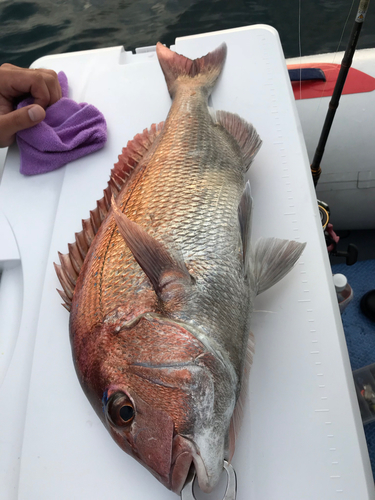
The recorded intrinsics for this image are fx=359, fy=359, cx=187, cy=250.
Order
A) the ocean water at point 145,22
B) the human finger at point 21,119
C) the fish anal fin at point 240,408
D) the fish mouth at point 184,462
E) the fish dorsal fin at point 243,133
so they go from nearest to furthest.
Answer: the fish mouth at point 184,462 < the fish anal fin at point 240,408 < the fish dorsal fin at point 243,133 < the human finger at point 21,119 < the ocean water at point 145,22

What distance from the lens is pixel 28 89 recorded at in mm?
1336

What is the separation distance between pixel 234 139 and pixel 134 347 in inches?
29.8

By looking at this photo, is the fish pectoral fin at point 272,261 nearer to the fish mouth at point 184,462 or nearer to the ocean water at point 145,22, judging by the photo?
the fish mouth at point 184,462

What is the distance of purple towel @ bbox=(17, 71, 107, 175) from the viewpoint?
1.28 metres

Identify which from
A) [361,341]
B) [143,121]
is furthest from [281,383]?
[143,121]

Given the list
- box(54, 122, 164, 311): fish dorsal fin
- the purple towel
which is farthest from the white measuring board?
box(54, 122, 164, 311): fish dorsal fin

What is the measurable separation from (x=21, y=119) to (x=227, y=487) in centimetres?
124

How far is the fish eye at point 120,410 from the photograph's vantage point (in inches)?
25.0

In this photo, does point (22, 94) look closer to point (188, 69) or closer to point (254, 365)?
point (188, 69)

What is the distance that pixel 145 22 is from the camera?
11.1 ft

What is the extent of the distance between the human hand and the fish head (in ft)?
3.00

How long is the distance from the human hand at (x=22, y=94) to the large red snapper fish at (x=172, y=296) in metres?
0.42

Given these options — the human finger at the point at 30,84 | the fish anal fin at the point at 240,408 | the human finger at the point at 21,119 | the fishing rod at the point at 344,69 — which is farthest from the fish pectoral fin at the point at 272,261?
the human finger at the point at 30,84

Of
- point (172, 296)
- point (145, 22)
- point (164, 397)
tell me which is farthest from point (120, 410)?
point (145, 22)
